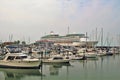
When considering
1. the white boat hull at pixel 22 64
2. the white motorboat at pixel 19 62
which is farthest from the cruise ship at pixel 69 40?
the white boat hull at pixel 22 64

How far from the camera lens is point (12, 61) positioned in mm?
40375

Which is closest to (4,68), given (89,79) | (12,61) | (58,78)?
(12,61)

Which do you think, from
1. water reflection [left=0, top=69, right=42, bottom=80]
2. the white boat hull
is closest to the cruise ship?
the white boat hull

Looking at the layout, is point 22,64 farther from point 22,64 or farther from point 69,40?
point 69,40

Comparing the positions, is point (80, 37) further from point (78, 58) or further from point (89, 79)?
point (89, 79)

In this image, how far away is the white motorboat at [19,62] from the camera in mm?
40059

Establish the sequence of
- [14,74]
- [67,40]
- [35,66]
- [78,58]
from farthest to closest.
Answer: [67,40] → [78,58] → [35,66] → [14,74]

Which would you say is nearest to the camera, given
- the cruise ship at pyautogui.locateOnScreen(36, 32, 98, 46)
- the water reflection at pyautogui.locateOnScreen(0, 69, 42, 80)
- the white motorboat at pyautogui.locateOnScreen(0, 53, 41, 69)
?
the water reflection at pyautogui.locateOnScreen(0, 69, 42, 80)

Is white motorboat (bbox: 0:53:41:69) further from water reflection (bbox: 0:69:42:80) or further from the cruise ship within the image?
the cruise ship

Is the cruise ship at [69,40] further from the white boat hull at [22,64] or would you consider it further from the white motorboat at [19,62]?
the white boat hull at [22,64]

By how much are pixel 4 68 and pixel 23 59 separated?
12.0ft

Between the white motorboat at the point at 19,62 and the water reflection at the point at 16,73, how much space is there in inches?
27.0

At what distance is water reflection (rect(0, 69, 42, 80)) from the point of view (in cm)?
3494

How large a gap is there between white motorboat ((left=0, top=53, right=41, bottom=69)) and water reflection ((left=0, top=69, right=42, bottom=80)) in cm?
69
